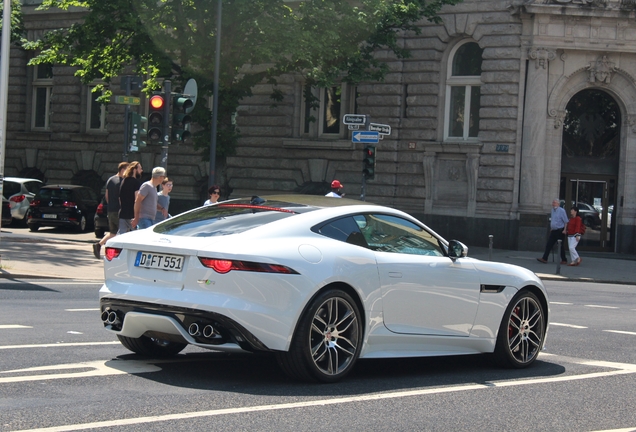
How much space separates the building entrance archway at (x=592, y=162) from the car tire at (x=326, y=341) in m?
23.9

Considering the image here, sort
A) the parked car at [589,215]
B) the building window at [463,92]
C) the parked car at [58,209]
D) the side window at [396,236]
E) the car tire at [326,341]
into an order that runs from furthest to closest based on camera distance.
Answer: the building window at [463,92] < the parked car at [58,209] < the parked car at [589,215] < the side window at [396,236] < the car tire at [326,341]

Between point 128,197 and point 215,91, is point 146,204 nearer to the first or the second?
point 128,197

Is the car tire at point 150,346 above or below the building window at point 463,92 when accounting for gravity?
below

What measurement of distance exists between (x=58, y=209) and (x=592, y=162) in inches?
627

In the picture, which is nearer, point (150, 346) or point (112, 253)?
point (112, 253)

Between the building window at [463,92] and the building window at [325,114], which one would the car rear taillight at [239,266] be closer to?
the building window at [463,92]

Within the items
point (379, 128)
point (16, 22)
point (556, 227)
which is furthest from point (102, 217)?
point (16, 22)

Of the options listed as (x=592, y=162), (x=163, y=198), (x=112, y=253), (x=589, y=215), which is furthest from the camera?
(x=589, y=215)

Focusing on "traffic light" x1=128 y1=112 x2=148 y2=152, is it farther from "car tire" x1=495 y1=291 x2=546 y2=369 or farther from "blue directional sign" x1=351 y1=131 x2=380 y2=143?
"car tire" x1=495 y1=291 x2=546 y2=369

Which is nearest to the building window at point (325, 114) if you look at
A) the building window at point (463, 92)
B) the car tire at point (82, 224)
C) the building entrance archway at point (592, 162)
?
the building window at point (463, 92)

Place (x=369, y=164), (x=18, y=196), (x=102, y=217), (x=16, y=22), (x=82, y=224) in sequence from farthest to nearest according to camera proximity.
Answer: (x=16, y=22), (x=18, y=196), (x=82, y=224), (x=102, y=217), (x=369, y=164)

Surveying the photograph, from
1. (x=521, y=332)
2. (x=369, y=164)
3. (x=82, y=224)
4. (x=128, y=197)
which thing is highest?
(x=369, y=164)

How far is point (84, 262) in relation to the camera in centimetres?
1906

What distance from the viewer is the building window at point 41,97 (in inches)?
1622
